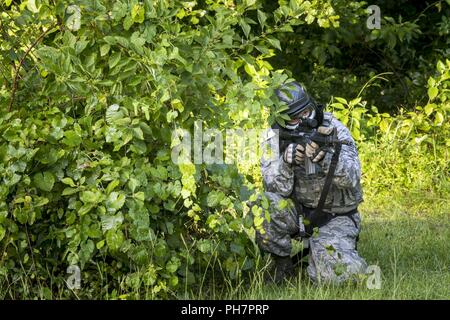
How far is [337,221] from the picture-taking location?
5.32 meters

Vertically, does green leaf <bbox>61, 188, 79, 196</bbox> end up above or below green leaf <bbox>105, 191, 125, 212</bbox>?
above

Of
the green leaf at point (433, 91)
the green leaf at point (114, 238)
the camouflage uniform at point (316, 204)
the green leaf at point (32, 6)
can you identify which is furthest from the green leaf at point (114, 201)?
the green leaf at point (433, 91)

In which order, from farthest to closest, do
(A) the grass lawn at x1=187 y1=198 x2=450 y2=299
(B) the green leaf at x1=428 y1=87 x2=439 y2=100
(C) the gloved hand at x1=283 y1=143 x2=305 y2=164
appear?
(B) the green leaf at x1=428 y1=87 x2=439 y2=100 → (C) the gloved hand at x1=283 y1=143 x2=305 y2=164 → (A) the grass lawn at x1=187 y1=198 x2=450 y2=299

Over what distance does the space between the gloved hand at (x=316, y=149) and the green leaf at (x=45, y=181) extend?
1.52m

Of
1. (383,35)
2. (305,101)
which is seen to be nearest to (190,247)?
(305,101)

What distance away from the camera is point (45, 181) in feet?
13.7

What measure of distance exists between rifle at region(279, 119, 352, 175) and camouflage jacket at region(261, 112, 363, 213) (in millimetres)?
54

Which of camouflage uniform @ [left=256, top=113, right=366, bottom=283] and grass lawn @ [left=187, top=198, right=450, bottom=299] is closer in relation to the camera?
grass lawn @ [left=187, top=198, right=450, bottom=299]

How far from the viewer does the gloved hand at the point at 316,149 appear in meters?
4.90

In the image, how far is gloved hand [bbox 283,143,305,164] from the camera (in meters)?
5.01

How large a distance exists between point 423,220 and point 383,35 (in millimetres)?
2288

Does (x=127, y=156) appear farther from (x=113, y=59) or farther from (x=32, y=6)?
(x=32, y=6)

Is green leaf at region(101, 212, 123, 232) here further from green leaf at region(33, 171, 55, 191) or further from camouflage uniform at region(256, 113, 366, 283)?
camouflage uniform at region(256, 113, 366, 283)

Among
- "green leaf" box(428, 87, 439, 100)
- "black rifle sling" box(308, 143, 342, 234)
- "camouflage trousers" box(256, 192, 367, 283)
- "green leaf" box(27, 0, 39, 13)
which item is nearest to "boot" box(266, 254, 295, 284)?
"camouflage trousers" box(256, 192, 367, 283)
